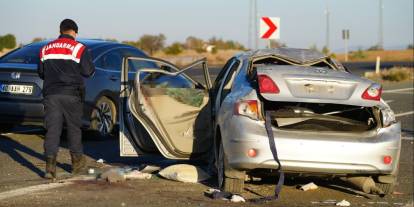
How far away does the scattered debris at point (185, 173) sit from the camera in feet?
27.5

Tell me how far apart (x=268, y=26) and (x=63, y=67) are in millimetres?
12398

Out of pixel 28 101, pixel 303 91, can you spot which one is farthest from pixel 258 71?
pixel 28 101

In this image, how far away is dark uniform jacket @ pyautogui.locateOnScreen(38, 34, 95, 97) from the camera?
8.45 meters

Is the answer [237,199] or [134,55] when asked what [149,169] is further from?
[134,55]

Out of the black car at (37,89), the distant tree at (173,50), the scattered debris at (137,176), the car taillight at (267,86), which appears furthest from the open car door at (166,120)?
the distant tree at (173,50)

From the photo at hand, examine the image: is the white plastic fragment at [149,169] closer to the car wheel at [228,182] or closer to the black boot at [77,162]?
the black boot at [77,162]

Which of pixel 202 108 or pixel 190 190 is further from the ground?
pixel 202 108

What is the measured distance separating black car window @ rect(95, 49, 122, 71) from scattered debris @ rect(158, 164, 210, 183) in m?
3.63

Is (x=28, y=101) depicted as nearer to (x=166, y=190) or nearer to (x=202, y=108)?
(x=202, y=108)

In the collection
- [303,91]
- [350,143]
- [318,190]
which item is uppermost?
[303,91]

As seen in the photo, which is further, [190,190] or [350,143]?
[190,190]

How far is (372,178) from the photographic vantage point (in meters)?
8.04

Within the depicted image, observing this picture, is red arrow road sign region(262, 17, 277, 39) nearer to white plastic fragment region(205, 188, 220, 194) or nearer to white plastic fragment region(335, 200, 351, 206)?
white plastic fragment region(205, 188, 220, 194)

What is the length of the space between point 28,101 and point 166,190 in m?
4.07
